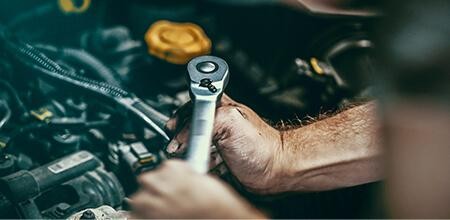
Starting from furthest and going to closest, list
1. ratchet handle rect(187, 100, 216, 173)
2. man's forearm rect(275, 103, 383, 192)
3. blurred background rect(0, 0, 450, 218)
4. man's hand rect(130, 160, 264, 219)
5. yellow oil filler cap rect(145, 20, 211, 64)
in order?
yellow oil filler cap rect(145, 20, 211, 64)
man's forearm rect(275, 103, 383, 192)
ratchet handle rect(187, 100, 216, 173)
man's hand rect(130, 160, 264, 219)
blurred background rect(0, 0, 450, 218)

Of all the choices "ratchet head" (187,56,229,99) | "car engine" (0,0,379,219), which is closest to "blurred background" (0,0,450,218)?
"car engine" (0,0,379,219)

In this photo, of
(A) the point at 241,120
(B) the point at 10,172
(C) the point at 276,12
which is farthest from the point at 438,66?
(C) the point at 276,12

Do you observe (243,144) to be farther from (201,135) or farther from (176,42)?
(176,42)

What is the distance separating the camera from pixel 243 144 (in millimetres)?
1349

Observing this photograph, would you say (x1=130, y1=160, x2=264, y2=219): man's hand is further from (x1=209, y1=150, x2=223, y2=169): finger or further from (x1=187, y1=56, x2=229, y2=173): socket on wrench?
(x1=209, y1=150, x2=223, y2=169): finger

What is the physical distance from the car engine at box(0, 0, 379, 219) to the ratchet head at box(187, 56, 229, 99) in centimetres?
13

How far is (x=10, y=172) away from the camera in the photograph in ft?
4.17

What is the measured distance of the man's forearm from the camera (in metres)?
1.42

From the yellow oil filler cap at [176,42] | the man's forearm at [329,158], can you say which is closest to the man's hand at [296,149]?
the man's forearm at [329,158]

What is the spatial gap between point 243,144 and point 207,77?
0.15 meters

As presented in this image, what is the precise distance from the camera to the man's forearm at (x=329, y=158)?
1.42m

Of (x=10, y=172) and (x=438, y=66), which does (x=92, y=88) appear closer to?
(x=10, y=172)

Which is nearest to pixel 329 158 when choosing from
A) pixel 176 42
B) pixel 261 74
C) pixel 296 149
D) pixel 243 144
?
pixel 296 149

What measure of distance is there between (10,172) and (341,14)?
792mm
